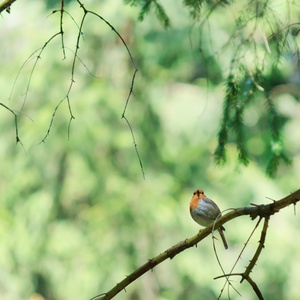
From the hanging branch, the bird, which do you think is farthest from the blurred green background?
the hanging branch

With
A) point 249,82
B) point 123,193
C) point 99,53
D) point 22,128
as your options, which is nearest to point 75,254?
point 123,193

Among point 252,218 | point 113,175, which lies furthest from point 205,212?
point 113,175

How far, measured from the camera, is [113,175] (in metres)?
6.59

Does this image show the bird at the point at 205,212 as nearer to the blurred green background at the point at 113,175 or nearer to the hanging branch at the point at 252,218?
the hanging branch at the point at 252,218

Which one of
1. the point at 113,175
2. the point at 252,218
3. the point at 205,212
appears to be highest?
the point at 113,175

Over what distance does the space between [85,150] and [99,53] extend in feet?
4.28

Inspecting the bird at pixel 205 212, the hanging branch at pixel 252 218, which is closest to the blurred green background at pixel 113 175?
the bird at pixel 205 212

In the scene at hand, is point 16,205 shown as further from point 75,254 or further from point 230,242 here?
point 230,242

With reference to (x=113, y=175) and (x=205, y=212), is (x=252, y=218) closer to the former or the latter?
(x=205, y=212)

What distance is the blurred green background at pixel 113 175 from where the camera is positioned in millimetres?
6434

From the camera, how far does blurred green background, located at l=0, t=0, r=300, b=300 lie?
6434mm

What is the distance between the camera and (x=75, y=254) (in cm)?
652

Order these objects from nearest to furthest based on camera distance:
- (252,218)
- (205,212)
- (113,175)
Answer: (252,218), (205,212), (113,175)

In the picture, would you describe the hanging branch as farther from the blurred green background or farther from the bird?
the blurred green background
